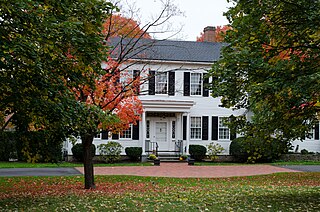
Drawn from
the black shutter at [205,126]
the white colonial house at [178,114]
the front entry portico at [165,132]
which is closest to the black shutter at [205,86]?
the white colonial house at [178,114]

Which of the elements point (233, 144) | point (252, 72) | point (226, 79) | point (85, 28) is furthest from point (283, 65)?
point (233, 144)

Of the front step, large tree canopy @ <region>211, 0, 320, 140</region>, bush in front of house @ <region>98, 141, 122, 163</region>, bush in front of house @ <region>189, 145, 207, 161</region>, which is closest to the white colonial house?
bush in front of house @ <region>189, 145, 207, 161</region>

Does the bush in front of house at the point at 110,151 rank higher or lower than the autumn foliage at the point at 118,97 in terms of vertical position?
lower

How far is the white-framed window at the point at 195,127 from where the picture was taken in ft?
97.9

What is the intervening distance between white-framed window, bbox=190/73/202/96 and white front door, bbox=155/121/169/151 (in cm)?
283

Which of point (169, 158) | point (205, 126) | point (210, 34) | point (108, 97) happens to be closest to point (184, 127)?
point (205, 126)

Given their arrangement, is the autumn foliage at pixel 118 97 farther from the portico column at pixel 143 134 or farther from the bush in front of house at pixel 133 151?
the bush in front of house at pixel 133 151

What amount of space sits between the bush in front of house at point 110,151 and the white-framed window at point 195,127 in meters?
5.29

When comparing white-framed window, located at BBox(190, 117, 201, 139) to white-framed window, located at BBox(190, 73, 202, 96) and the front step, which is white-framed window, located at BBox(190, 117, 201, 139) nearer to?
white-framed window, located at BBox(190, 73, 202, 96)

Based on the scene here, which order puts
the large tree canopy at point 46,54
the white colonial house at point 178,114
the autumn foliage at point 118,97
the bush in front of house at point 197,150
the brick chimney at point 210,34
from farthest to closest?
the brick chimney at point 210,34
the bush in front of house at point 197,150
the white colonial house at point 178,114
the autumn foliage at point 118,97
the large tree canopy at point 46,54

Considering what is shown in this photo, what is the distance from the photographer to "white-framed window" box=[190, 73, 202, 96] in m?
29.4

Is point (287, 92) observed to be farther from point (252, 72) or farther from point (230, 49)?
point (230, 49)

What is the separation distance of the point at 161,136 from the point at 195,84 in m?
4.17

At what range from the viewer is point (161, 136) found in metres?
29.6
